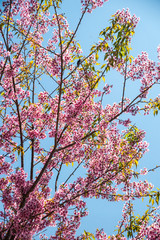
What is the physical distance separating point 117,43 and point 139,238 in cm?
457

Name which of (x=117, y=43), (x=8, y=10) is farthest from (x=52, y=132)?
(x=8, y=10)

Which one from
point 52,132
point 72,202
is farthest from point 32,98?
point 72,202

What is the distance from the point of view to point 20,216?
4.52 meters

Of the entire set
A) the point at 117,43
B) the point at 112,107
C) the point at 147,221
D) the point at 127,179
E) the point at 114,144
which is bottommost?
the point at 147,221

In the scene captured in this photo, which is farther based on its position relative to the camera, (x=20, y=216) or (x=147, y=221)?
(x=147, y=221)

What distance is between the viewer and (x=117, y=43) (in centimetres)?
569

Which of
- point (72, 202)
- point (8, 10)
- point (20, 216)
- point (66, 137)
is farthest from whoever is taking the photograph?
point (66, 137)

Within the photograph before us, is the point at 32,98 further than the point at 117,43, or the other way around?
the point at 32,98

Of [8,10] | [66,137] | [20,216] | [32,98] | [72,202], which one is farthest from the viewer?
[32,98]

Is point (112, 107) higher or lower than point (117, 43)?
lower

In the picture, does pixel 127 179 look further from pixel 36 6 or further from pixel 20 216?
pixel 36 6

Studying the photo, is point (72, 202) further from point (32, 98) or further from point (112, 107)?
point (32, 98)

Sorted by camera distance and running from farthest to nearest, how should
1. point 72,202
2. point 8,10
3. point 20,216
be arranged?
point 8,10
point 72,202
point 20,216

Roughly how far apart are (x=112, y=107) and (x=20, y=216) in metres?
3.51
